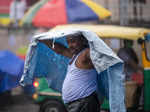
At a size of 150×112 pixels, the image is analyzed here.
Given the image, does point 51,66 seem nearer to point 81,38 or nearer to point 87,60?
point 81,38

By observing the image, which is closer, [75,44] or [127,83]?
[75,44]

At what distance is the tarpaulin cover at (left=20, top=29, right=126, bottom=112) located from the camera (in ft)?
13.0

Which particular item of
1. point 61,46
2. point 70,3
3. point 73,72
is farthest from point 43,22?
point 73,72

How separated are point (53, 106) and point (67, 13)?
138 inches

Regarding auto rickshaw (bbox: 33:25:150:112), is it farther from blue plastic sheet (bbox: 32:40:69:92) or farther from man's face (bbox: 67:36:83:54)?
man's face (bbox: 67:36:83:54)

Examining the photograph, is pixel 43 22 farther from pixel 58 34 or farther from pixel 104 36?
pixel 58 34

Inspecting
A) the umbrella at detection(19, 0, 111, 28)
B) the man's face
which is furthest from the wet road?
the man's face

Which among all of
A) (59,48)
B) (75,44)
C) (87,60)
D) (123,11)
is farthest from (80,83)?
(123,11)

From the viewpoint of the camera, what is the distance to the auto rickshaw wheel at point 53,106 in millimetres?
7152

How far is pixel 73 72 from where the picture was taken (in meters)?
4.23

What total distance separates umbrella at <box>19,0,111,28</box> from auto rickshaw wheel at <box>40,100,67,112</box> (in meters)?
3.23

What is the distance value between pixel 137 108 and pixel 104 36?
174 centimetres

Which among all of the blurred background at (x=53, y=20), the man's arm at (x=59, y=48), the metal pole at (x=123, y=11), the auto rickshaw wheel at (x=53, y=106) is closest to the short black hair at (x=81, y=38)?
the man's arm at (x=59, y=48)

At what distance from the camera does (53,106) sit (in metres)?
7.20
